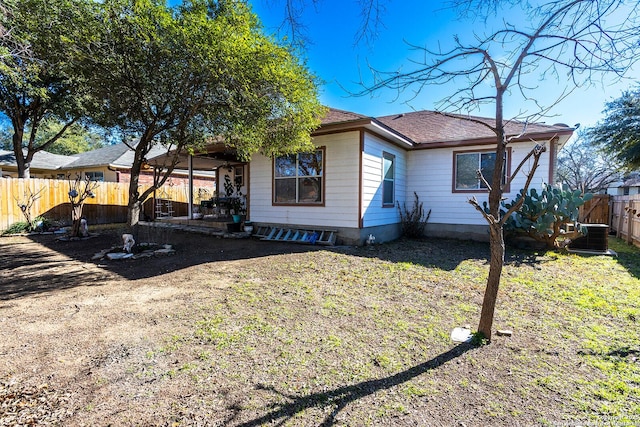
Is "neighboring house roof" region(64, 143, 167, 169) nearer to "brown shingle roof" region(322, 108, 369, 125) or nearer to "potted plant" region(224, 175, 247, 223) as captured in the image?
"potted plant" region(224, 175, 247, 223)

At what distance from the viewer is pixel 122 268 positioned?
571cm

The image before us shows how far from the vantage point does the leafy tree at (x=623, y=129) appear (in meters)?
11.0

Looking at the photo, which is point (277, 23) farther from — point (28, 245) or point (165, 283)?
point (28, 245)

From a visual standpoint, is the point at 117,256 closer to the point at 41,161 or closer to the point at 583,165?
the point at 41,161

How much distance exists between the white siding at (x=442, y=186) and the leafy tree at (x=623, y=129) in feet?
20.4

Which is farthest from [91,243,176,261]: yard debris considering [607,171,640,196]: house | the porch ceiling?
[607,171,640,196]: house

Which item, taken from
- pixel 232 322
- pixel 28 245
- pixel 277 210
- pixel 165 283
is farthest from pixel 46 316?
pixel 28 245

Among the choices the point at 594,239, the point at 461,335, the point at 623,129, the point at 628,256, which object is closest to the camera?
the point at 461,335

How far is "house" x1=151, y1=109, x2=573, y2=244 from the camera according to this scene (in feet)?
25.2

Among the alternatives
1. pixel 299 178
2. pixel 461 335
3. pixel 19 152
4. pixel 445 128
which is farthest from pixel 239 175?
pixel 461 335

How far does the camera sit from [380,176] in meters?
8.36

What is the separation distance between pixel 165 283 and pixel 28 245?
6.52 meters

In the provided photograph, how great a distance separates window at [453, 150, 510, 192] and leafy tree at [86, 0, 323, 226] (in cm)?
492

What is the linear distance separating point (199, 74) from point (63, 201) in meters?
11.1
